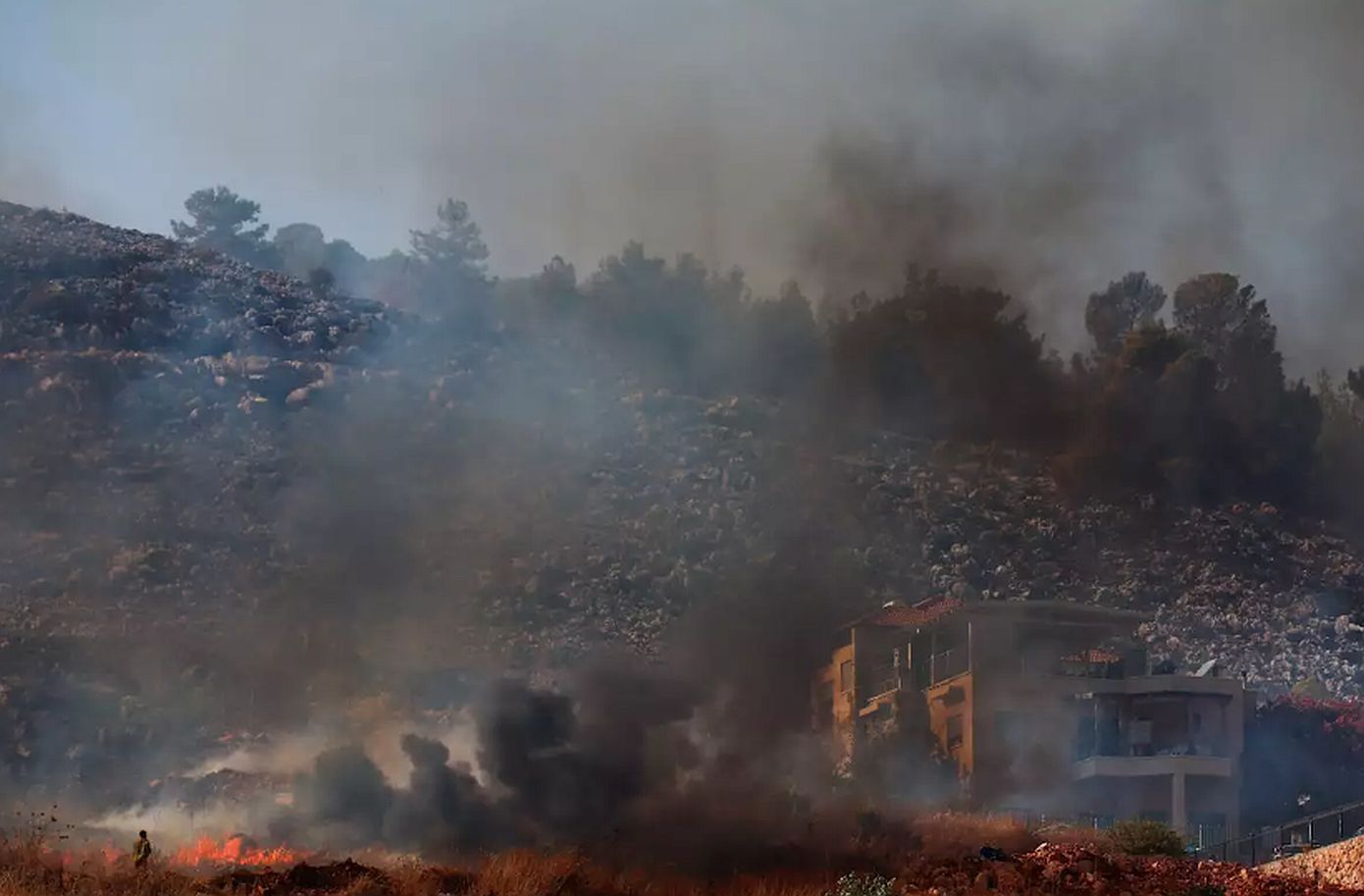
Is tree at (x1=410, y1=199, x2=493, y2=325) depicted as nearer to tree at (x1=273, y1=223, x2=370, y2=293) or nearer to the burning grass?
tree at (x1=273, y1=223, x2=370, y2=293)

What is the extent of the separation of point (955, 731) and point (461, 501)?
1454 inches

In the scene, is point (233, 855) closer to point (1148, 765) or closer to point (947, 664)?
point (947, 664)

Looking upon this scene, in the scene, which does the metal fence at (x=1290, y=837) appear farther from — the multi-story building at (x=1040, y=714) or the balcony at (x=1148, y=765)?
the balcony at (x=1148, y=765)

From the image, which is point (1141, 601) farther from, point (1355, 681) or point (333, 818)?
point (333, 818)

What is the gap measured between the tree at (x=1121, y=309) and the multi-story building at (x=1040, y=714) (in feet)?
187

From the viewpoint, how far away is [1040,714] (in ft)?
240

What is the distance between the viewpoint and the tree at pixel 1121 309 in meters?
134

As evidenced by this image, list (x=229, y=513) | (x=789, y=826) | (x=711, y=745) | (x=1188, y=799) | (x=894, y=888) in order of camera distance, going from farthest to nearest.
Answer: (x=229, y=513), (x=1188, y=799), (x=711, y=745), (x=789, y=826), (x=894, y=888)

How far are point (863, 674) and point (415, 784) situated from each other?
30.0 m

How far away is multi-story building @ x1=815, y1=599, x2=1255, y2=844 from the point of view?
7075 cm

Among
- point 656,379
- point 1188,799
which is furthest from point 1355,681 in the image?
point 656,379

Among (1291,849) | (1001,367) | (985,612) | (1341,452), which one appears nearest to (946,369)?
(1001,367)

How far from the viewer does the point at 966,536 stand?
371ft

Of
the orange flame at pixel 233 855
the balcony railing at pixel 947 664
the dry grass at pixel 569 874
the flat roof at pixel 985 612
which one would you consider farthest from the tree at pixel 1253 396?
the orange flame at pixel 233 855
